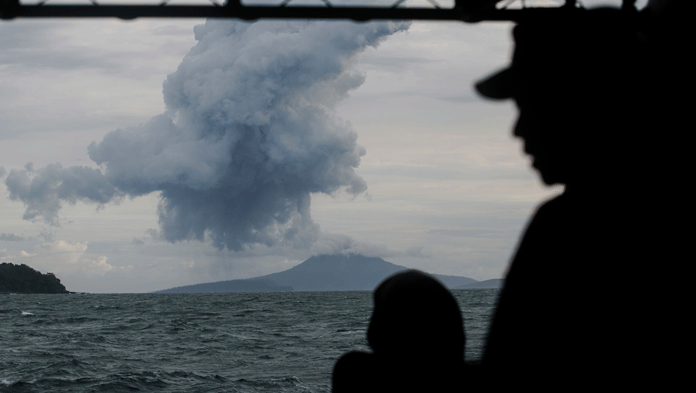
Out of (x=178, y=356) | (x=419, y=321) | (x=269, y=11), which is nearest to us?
(x=419, y=321)

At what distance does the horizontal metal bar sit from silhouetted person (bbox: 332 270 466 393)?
5415 millimetres

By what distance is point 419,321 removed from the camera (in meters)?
1.54

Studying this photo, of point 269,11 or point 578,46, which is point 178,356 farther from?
point 578,46

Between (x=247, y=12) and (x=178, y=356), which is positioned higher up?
(x=247, y=12)

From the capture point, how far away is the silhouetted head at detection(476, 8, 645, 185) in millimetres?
1463

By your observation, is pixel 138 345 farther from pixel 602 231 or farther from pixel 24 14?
pixel 602 231

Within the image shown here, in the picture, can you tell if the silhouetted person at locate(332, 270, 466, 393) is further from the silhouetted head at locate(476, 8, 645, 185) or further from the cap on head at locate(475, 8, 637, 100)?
the cap on head at locate(475, 8, 637, 100)

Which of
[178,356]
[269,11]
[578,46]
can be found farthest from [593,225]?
[178,356]

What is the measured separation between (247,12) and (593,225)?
18.7 ft

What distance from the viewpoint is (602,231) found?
1402 millimetres

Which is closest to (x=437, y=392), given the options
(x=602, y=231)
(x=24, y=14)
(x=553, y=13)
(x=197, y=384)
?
(x=602, y=231)

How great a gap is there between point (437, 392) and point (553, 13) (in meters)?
1.04

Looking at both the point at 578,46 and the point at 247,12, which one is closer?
the point at 578,46

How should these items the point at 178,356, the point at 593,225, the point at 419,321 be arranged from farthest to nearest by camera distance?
the point at 178,356, the point at 419,321, the point at 593,225
